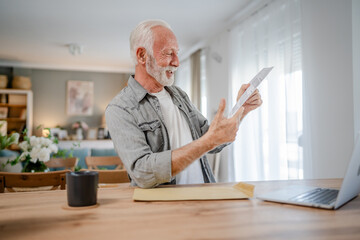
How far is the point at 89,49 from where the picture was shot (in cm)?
600

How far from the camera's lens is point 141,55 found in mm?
1409

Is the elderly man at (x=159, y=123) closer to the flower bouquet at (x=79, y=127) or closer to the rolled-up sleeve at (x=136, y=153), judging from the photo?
the rolled-up sleeve at (x=136, y=153)

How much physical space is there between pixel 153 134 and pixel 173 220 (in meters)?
0.63

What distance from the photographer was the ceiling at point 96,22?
3.76 metres

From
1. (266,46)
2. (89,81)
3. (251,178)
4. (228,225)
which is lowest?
(251,178)

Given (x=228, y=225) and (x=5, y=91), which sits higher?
(x=5, y=91)

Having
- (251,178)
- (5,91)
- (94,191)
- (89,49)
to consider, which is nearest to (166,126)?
(94,191)

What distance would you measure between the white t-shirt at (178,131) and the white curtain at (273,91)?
186cm

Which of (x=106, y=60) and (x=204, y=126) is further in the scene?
(x=106, y=60)

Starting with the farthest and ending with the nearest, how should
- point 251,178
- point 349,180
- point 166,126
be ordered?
point 251,178 → point 166,126 → point 349,180

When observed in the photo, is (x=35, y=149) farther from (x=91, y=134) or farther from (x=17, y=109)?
(x=17, y=109)

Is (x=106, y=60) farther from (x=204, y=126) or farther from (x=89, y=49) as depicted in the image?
(x=204, y=126)

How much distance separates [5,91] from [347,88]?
7.08 m

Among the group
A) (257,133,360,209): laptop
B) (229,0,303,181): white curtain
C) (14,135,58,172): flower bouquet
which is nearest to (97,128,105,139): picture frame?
(229,0,303,181): white curtain
